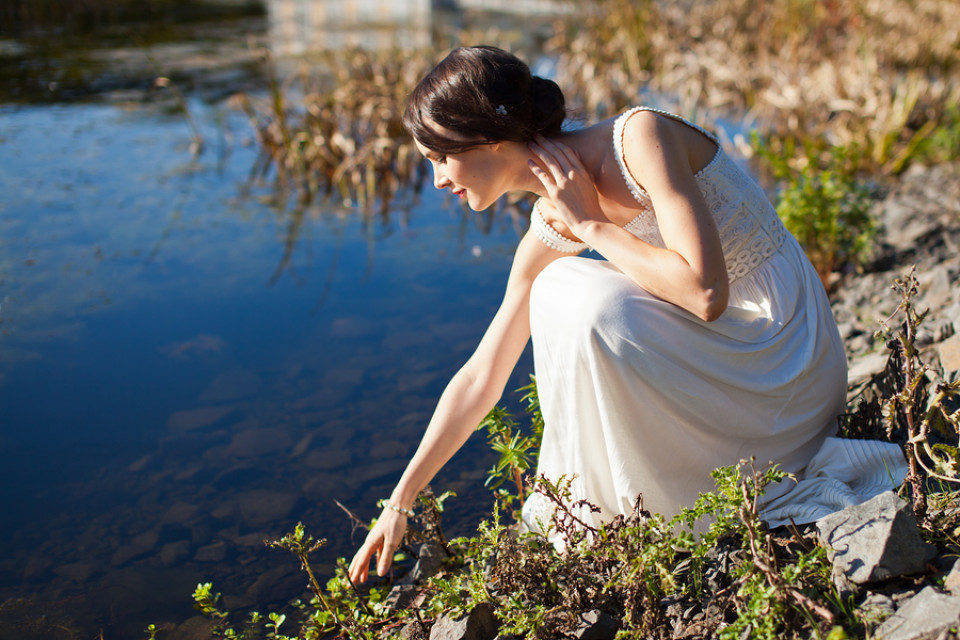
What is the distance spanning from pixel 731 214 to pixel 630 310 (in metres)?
0.56

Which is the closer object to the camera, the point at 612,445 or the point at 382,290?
the point at 612,445

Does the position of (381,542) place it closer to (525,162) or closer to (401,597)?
(401,597)

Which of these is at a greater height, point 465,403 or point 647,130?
point 647,130

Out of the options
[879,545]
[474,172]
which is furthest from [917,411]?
[474,172]

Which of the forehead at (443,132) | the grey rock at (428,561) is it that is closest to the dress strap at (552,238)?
the forehead at (443,132)

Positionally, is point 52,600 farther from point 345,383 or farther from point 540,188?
point 540,188

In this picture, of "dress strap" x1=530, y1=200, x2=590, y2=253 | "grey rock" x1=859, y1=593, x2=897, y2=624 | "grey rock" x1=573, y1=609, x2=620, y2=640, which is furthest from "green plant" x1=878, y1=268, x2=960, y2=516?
"dress strap" x1=530, y1=200, x2=590, y2=253

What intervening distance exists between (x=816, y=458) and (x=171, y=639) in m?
1.94

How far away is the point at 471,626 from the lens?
2.04m

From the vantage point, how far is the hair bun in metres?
2.35

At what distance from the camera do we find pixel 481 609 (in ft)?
6.81

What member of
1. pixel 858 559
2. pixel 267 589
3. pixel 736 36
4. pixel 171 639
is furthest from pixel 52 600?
pixel 736 36

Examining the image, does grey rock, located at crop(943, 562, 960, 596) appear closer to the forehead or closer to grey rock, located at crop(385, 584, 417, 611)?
grey rock, located at crop(385, 584, 417, 611)

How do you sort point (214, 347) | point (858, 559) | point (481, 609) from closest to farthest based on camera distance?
point (858, 559) < point (481, 609) < point (214, 347)
